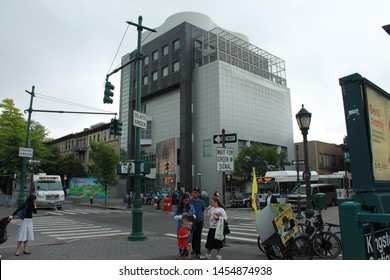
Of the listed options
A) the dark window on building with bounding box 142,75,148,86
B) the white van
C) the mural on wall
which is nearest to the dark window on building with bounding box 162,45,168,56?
the dark window on building with bounding box 142,75,148,86

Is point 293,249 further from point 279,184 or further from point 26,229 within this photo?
point 279,184

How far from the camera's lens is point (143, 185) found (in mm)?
57469

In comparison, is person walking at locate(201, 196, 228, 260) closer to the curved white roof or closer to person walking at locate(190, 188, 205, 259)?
person walking at locate(190, 188, 205, 259)

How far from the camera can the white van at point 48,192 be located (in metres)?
28.3

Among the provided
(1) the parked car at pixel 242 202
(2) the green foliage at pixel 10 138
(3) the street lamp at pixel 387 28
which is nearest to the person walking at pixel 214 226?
(3) the street lamp at pixel 387 28

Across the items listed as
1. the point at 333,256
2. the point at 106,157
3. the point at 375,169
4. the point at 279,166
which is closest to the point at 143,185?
the point at 106,157

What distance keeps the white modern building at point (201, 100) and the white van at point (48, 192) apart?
18.8m

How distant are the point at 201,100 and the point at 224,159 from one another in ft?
125

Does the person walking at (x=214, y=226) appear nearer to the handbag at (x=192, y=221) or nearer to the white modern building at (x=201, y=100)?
the handbag at (x=192, y=221)

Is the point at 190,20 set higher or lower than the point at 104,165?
higher

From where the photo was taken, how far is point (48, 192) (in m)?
28.7

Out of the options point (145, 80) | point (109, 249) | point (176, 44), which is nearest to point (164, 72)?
point (176, 44)

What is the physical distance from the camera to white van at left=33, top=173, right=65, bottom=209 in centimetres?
2828

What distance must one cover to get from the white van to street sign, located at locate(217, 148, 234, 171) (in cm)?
2069
